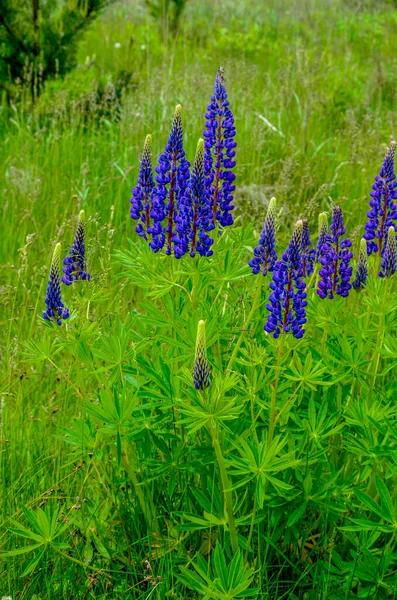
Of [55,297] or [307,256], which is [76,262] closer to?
[55,297]

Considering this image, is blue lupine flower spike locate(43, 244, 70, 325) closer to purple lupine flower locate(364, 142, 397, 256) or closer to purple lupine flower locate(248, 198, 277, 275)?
purple lupine flower locate(248, 198, 277, 275)

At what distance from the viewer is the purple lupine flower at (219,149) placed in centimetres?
226

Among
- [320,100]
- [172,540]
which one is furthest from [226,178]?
[320,100]

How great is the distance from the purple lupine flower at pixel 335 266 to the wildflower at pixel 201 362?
28.0 inches

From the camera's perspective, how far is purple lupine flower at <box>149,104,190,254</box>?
215 cm

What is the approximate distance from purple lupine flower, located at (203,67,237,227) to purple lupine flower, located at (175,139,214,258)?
172 mm

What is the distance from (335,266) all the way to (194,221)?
477 millimetres

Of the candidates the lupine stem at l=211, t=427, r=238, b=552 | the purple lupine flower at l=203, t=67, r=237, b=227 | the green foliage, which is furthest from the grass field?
the green foliage

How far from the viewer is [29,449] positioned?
103 inches

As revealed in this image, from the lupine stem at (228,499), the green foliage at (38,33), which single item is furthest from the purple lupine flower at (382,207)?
the green foliage at (38,33)

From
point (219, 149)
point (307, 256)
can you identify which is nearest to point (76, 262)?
point (219, 149)

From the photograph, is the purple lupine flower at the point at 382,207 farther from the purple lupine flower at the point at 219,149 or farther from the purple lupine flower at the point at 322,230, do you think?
the purple lupine flower at the point at 219,149

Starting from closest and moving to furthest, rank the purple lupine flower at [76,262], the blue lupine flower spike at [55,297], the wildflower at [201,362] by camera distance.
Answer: the wildflower at [201,362] < the blue lupine flower spike at [55,297] < the purple lupine flower at [76,262]

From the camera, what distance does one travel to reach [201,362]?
1.59 m
